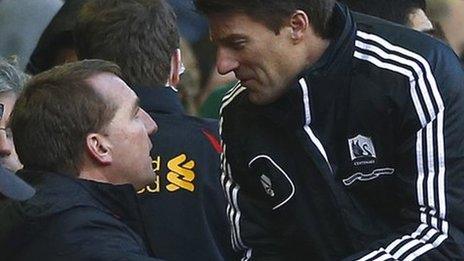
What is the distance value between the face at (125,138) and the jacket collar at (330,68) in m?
0.46

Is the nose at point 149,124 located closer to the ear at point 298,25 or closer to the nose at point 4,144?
the ear at point 298,25

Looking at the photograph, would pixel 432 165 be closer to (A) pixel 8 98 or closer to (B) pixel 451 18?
(A) pixel 8 98

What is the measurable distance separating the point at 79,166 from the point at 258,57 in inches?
24.3

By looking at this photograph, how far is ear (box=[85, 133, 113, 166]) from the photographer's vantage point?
439 cm

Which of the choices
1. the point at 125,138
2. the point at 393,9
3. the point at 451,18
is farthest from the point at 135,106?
the point at 451,18

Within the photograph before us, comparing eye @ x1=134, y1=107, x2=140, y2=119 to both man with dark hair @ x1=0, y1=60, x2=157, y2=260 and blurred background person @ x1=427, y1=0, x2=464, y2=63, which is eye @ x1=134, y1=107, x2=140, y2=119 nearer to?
man with dark hair @ x1=0, y1=60, x2=157, y2=260

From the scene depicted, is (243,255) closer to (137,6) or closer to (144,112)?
(144,112)

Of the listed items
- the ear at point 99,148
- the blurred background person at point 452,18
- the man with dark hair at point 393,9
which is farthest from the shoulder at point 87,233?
the blurred background person at point 452,18

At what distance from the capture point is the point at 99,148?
4418 mm

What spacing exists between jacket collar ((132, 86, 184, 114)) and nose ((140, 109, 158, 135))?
0.30 metres

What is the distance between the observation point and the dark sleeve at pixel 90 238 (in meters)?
4.03

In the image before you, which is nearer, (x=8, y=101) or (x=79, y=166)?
(x=79, y=166)

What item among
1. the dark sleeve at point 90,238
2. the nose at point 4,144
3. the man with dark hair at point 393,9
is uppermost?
the dark sleeve at point 90,238

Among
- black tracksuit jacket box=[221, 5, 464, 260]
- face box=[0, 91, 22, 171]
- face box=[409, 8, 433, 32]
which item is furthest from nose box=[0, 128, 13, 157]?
face box=[409, 8, 433, 32]
